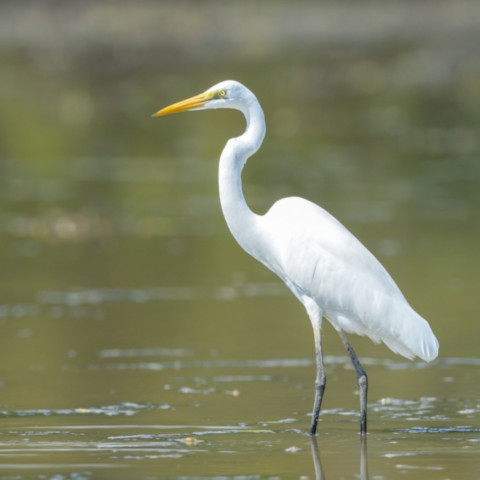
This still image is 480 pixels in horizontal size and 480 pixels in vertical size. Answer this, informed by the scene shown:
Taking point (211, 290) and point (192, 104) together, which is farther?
point (211, 290)

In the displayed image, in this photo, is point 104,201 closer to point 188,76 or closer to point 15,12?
point 188,76

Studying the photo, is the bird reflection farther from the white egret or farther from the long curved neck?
the long curved neck

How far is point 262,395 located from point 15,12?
50506 millimetres

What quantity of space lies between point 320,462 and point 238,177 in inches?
67.3

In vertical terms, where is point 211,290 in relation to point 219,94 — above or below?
below

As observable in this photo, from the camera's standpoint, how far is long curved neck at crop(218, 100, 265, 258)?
8070mm

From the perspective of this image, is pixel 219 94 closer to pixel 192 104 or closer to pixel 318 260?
pixel 192 104

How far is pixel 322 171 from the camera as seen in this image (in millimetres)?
19391

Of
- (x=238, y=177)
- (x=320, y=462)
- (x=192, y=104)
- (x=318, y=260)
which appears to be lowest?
(x=320, y=462)

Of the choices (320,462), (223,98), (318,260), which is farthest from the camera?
(223,98)

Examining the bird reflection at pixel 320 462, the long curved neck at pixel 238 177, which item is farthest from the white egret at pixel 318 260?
Result: the bird reflection at pixel 320 462

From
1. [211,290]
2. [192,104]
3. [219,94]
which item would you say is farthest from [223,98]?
[211,290]

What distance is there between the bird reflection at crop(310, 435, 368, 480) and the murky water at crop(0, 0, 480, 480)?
0.02 metres

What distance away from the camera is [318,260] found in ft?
26.5
